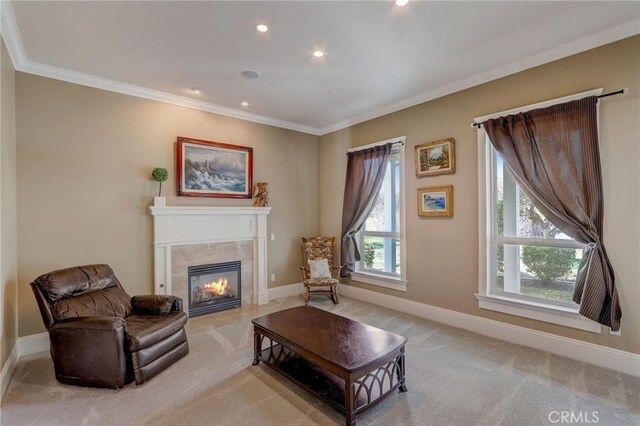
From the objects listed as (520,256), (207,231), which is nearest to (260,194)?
(207,231)

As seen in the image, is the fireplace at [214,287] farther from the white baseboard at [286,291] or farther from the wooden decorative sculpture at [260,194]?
the wooden decorative sculpture at [260,194]

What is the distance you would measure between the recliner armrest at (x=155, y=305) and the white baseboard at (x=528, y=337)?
299cm

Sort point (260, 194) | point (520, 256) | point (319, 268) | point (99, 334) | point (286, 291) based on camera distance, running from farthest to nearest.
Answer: point (286, 291), point (319, 268), point (260, 194), point (520, 256), point (99, 334)

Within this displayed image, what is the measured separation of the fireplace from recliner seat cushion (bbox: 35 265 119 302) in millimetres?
1160

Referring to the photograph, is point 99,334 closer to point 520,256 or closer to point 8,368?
point 8,368

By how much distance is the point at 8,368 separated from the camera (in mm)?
2648

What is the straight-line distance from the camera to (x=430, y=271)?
414 cm

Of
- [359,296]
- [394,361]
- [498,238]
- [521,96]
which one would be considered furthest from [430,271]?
[521,96]

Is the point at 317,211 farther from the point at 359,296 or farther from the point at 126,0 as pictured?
the point at 126,0

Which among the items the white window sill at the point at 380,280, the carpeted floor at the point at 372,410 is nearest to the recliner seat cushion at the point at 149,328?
the carpeted floor at the point at 372,410

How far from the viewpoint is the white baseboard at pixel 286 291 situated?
519 centimetres

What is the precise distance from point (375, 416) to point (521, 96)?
11.6 feet

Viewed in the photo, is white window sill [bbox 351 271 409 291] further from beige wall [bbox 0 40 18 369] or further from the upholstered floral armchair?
beige wall [bbox 0 40 18 369]

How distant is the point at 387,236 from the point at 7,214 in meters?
4.50
